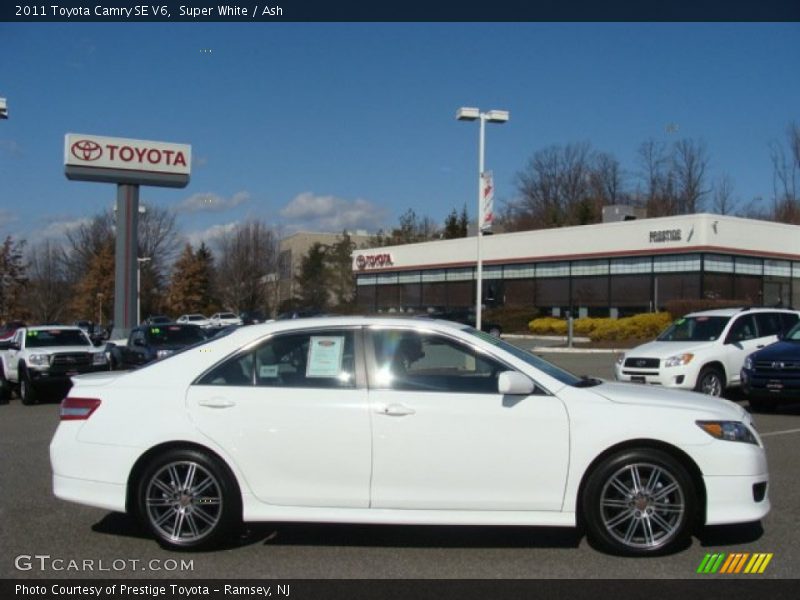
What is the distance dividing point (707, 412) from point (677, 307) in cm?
3226

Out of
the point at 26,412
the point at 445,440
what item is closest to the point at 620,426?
the point at 445,440

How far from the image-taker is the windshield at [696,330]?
1525 cm

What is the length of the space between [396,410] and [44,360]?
13.2m

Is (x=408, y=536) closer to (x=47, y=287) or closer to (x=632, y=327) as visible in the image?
(x=632, y=327)

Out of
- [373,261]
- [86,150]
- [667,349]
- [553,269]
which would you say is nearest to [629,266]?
[553,269]

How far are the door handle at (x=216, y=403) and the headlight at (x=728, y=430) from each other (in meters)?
3.17

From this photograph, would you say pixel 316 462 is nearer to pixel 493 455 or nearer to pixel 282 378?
pixel 282 378

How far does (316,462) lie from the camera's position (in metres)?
5.53

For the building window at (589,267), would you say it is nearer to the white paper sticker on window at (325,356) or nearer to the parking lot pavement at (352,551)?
the parking lot pavement at (352,551)

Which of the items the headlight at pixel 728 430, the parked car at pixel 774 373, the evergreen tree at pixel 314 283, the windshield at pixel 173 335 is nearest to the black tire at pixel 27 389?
the windshield at pixel 173 335

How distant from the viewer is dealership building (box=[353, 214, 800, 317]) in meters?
40.6

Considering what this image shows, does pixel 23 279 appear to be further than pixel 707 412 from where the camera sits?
Yes

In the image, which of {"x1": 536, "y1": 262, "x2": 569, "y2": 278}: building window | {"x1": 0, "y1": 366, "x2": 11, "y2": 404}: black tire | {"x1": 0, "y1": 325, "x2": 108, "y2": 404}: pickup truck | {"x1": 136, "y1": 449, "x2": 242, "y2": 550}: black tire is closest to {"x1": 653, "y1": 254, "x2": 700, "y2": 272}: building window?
{"x1": 536, "y1": 262, "x2": 569, "y2": 278}: building window

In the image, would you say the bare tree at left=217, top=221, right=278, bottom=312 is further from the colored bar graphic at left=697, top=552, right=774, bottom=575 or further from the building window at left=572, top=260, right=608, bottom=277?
the colored bar graphic at left=697, top=552, right=774, bottom=575
